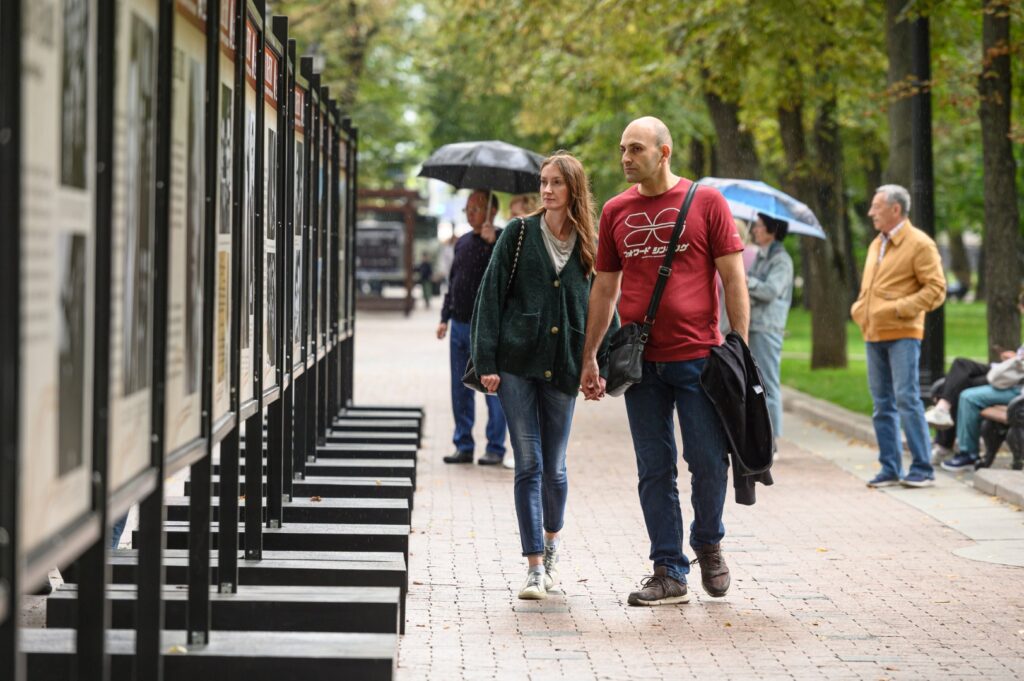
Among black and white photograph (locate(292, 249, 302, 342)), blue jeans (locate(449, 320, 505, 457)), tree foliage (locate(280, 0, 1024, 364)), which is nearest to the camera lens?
black and white photograph (locate(292, 249, 302, 342))

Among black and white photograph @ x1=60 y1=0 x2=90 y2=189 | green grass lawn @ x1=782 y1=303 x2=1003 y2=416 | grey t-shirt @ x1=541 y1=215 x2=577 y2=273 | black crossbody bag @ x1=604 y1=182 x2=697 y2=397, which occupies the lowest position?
green grass lawn @ x1=782 y1=303 x2=1003 y2=416

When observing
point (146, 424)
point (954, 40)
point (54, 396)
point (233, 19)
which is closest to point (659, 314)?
point (233, 19)

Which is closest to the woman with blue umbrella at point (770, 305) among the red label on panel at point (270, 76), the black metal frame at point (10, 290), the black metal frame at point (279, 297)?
the black metal frame at point (279, 297)

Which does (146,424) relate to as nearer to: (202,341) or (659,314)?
Result: (202,341)

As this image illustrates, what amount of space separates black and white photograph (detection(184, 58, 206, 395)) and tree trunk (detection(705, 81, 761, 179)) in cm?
1683

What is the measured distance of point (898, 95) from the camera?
14.0m

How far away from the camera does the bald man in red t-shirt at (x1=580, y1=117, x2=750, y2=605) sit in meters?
6.39

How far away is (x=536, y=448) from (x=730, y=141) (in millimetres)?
15288

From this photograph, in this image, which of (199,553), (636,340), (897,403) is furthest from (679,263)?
(897,403)

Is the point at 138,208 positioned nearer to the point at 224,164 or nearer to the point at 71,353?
the point at 71,353

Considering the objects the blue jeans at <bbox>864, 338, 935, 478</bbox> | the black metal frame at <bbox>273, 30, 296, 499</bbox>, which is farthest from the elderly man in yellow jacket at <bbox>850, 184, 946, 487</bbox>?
the black metal frame at <bbox>273, 30, 296, 499</bbox>

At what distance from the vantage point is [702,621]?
249 inches

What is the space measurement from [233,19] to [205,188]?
0.88 m

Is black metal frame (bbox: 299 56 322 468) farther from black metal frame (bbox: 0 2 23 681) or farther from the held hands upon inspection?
black metal frame (bbox: 0 2 23 681)
